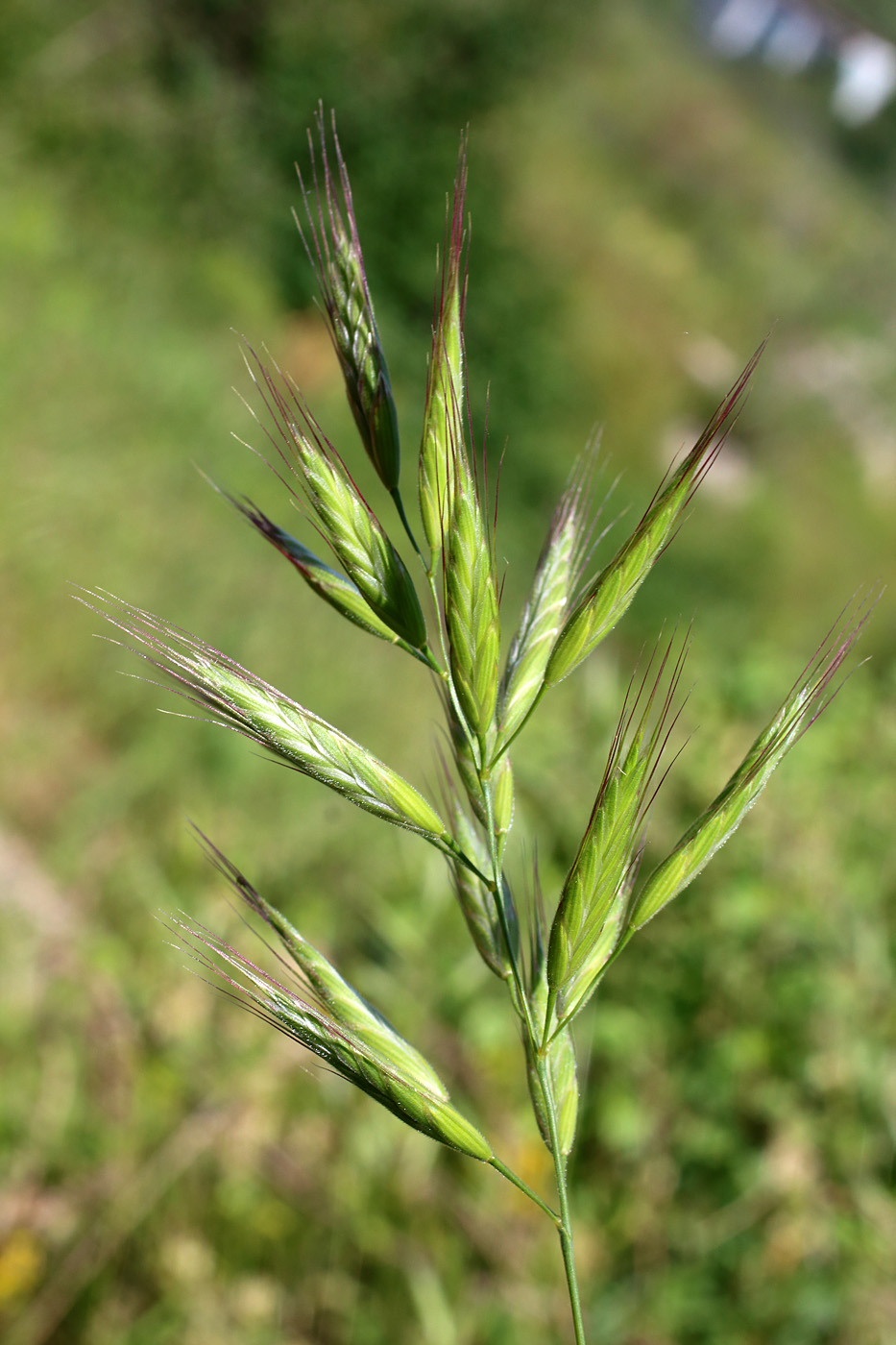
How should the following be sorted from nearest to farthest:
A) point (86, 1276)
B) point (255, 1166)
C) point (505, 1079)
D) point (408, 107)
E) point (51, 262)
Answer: point (86, 1276)
point (255, 1166)
point (505, 1079)
point (51, 262)
point (408, 107)

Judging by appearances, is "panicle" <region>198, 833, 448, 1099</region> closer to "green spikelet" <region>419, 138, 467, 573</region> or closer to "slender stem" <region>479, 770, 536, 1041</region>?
"slender stem" <region>479, 770, 536, 1041</region>

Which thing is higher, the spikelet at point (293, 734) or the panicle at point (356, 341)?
the panicle at point (356, 341)

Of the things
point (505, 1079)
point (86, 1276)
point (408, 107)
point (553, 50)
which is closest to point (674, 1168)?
point (505, 1079)

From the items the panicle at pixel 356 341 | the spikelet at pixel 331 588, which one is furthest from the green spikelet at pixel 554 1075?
the panicle at pixel 356 341

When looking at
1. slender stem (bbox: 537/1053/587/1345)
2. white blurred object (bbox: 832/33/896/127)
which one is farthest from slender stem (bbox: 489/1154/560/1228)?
white blurred object (bbox: 832/33/896/127)

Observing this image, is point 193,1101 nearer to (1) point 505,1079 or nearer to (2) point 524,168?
(1) point 505,1079

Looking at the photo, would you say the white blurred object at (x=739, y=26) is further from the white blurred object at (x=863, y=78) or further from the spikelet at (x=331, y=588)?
the spikelet at (x=331, y=588)
